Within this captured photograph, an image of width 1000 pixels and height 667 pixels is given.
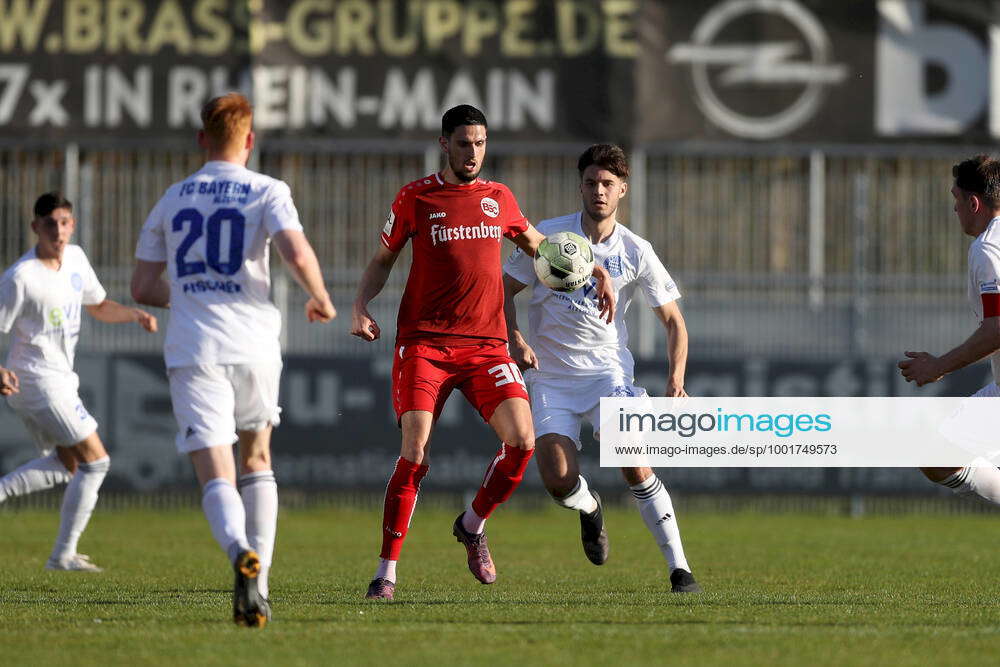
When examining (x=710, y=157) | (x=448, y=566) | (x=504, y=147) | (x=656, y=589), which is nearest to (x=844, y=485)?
(x=710, y=157)

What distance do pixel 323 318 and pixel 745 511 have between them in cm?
1116

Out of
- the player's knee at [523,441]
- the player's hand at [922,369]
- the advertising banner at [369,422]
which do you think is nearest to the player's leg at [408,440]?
the player's knee at [523,441]

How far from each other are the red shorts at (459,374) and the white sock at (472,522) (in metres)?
0.68

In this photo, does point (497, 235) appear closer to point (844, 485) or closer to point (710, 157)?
point (844, 485)

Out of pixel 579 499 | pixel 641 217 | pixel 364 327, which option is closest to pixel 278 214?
pixel 364 327

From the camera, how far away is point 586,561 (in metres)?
12.3

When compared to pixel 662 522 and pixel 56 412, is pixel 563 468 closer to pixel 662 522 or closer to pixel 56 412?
pixel 662 522

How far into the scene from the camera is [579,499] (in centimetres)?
951

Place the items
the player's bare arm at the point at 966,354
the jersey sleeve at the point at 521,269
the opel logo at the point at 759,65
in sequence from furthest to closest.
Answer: the opel logo at the point at 759,65 → the jersey sleeve at the point at 521,269 → the player's bare arm at the point at 966,354

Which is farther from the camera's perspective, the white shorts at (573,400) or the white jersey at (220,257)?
the white shorts at (573,400)

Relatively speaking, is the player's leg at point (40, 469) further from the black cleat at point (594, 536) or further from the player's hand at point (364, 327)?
the black cleat at point (594, 536)

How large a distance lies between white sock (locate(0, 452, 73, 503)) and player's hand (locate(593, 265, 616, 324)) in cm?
453

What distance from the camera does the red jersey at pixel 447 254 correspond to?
897 centimetres

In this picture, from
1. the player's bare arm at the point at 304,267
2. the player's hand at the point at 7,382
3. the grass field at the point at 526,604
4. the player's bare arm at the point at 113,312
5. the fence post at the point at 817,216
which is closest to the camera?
the grass field at the point at 526,604
